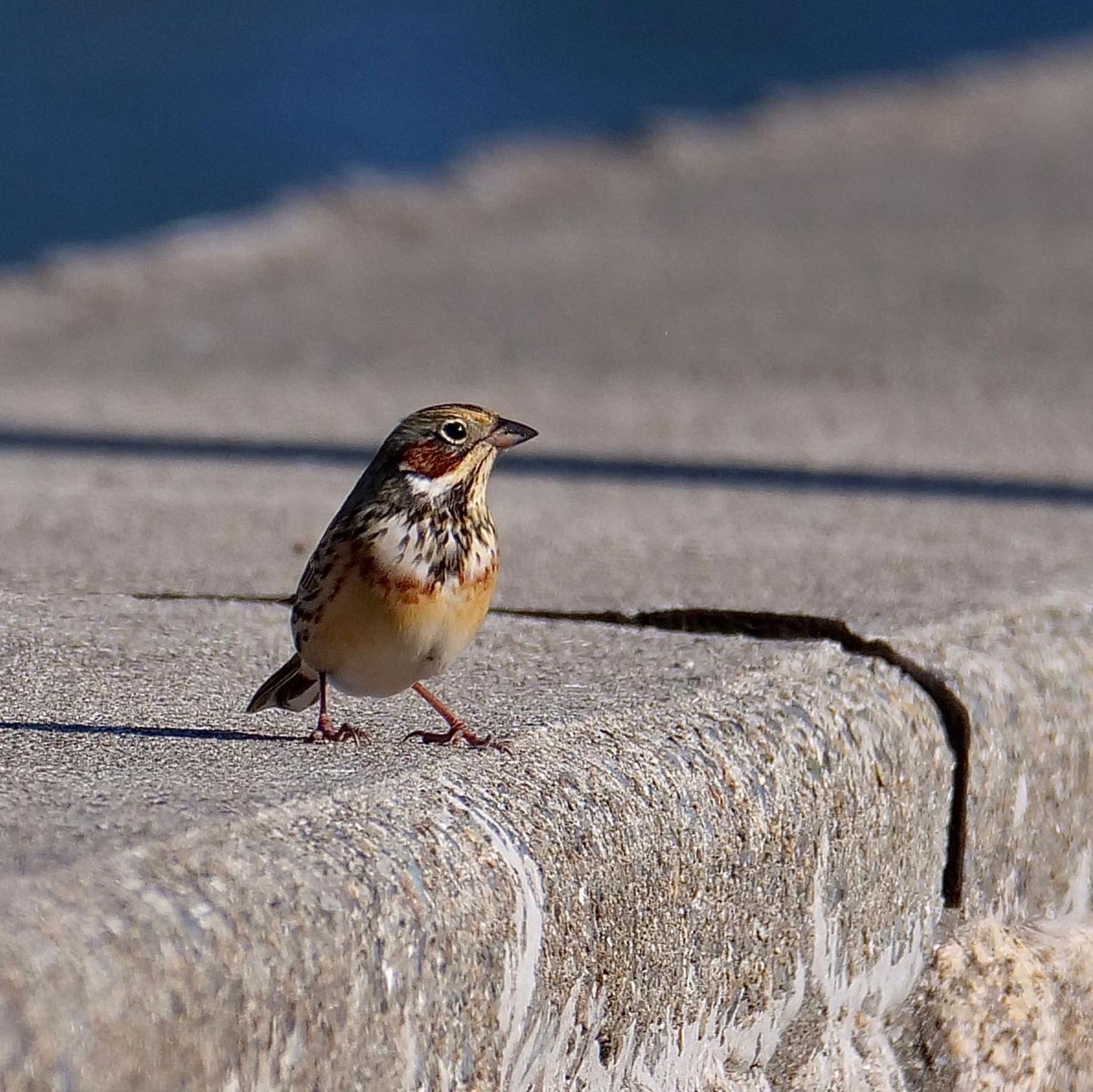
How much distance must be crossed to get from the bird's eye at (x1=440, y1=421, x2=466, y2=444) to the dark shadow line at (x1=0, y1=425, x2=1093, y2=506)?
105 inches

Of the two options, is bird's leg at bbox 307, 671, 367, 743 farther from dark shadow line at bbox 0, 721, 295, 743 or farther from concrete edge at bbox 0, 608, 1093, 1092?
concrete edge at bbox 0, 608, 1093, 1092

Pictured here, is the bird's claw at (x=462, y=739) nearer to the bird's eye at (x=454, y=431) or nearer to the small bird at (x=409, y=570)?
the small bird at (x=409, y=570)

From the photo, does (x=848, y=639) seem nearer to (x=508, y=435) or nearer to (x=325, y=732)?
(x=508, y=435)

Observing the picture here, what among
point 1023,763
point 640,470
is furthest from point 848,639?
point 640,470

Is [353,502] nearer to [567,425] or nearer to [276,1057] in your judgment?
[276,1057]

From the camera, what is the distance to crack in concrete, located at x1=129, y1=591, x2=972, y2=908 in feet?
11.0

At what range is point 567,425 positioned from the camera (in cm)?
640

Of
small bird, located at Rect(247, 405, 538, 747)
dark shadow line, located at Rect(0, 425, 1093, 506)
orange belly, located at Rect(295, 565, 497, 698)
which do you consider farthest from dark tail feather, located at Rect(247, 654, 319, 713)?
dark shadow line, located at Rect(0, 425, 1093, 506)

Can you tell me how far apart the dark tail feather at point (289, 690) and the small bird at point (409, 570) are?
1.8 inches

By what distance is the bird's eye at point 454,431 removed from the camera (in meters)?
2.95

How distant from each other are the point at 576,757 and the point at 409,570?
1.15 feet

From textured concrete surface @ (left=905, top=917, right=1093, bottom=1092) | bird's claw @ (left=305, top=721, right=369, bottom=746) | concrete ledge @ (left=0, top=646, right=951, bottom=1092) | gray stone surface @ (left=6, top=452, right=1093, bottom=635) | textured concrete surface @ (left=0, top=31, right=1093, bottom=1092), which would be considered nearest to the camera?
concrete ledge @ (left=0, top=646, right=951, bottom=1092)

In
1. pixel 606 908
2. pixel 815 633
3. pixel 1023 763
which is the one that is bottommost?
pixel 606 908

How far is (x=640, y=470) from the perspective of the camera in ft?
19.0
